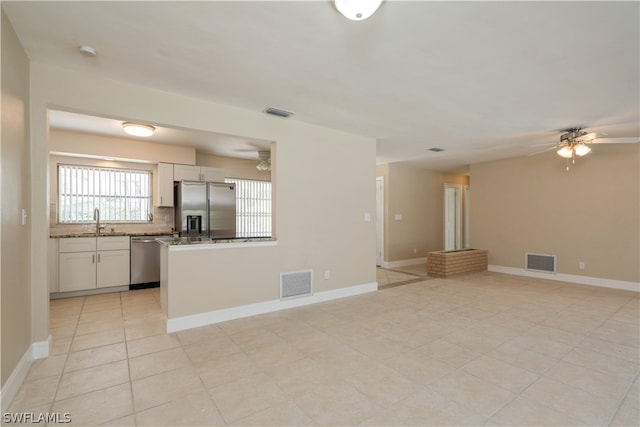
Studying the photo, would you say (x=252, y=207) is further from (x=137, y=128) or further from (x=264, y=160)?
(x=137, y=128)

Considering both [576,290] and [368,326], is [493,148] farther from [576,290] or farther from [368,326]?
[368,326]

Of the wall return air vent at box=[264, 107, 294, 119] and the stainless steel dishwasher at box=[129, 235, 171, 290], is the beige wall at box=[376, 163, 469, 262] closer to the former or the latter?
the wall return air vent at box=[264, 107, 294, 119]

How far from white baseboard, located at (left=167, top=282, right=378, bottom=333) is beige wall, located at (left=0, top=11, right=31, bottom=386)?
1.15 meters

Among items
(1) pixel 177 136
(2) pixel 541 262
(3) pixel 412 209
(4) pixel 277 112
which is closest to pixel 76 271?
(1) pixel 177 136

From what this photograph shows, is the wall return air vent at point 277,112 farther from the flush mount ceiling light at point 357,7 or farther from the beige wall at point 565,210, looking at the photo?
the beige wall at point 565,210

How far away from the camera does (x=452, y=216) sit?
8211 mm

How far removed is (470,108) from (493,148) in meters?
2.43

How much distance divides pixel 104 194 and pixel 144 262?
1443 mm

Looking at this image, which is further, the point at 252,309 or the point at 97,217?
the point at 97,217

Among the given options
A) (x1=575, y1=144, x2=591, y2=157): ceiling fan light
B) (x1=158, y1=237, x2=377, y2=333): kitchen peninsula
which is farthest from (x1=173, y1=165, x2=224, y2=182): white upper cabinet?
(x1=575, y1=144, x2=591, y2=157): ceiling fan light

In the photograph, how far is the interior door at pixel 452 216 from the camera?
801cm

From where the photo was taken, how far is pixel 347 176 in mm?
4363

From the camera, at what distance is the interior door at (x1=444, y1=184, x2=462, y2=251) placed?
26.3 ft

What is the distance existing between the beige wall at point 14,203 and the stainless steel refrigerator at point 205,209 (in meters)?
2.69
